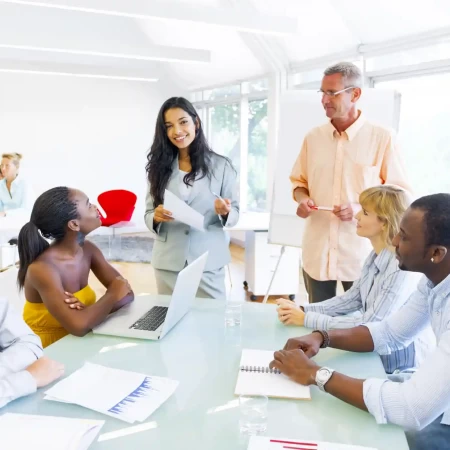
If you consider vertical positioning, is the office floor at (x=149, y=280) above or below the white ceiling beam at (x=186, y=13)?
below

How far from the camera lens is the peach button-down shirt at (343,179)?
92.0 inches

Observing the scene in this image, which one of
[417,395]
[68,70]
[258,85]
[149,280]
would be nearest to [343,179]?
[417,395]

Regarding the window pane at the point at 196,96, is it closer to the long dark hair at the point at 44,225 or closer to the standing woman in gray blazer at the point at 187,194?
the standing woman in gray blazer at the point at 187,194

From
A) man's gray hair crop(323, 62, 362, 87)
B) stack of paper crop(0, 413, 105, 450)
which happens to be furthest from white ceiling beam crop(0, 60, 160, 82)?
stack of paper crop(0, 413, 105, 450)

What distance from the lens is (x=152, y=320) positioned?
1.79 meters

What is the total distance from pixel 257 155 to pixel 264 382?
6.16 m

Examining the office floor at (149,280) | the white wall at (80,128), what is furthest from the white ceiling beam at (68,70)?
the office floor at (149,280)

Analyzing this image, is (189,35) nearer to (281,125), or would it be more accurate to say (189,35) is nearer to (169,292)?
(281,125)

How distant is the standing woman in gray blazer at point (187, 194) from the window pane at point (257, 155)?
4.70 m

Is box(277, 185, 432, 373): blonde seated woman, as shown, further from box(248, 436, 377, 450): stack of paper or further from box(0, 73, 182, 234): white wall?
box(0, 73, 182, 234): white wall

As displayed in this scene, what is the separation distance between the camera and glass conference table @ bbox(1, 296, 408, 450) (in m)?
1.06

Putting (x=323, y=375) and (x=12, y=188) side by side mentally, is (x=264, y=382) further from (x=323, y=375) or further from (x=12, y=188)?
(x=12, y=188)

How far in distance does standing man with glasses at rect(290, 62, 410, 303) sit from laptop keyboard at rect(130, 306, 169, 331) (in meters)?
0.89

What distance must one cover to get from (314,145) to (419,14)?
225 cm
